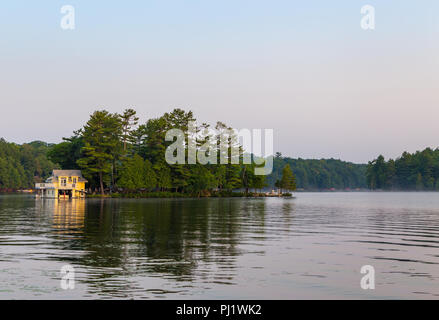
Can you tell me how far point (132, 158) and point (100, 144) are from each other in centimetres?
1121

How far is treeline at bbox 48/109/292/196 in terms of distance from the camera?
121 meters

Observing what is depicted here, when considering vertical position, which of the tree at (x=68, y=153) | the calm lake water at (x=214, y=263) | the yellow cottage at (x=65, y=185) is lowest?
the calm lake water at (x=214, y=263)

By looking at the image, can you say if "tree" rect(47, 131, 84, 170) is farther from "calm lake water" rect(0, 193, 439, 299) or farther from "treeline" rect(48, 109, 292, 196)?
"calm lake water" rect(0, 193, 439, 299)

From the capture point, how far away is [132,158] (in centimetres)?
12712

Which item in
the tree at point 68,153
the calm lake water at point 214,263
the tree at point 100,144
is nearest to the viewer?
the calm lake water at point 214,263

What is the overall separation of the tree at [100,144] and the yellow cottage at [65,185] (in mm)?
2640

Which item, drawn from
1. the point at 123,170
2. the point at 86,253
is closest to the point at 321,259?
the point at 86,253

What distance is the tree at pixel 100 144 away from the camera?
119 metres

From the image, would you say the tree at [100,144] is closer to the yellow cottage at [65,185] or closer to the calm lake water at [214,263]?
the yellow cottage at [65,185]

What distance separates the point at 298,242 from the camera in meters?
28.7

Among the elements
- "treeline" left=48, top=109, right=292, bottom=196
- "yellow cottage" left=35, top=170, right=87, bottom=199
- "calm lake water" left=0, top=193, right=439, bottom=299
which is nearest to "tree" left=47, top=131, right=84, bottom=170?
"treeline" left=48, top=109, right=292, bottom=196

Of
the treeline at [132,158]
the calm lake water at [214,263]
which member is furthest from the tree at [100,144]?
the calm lake water at [214,263]
